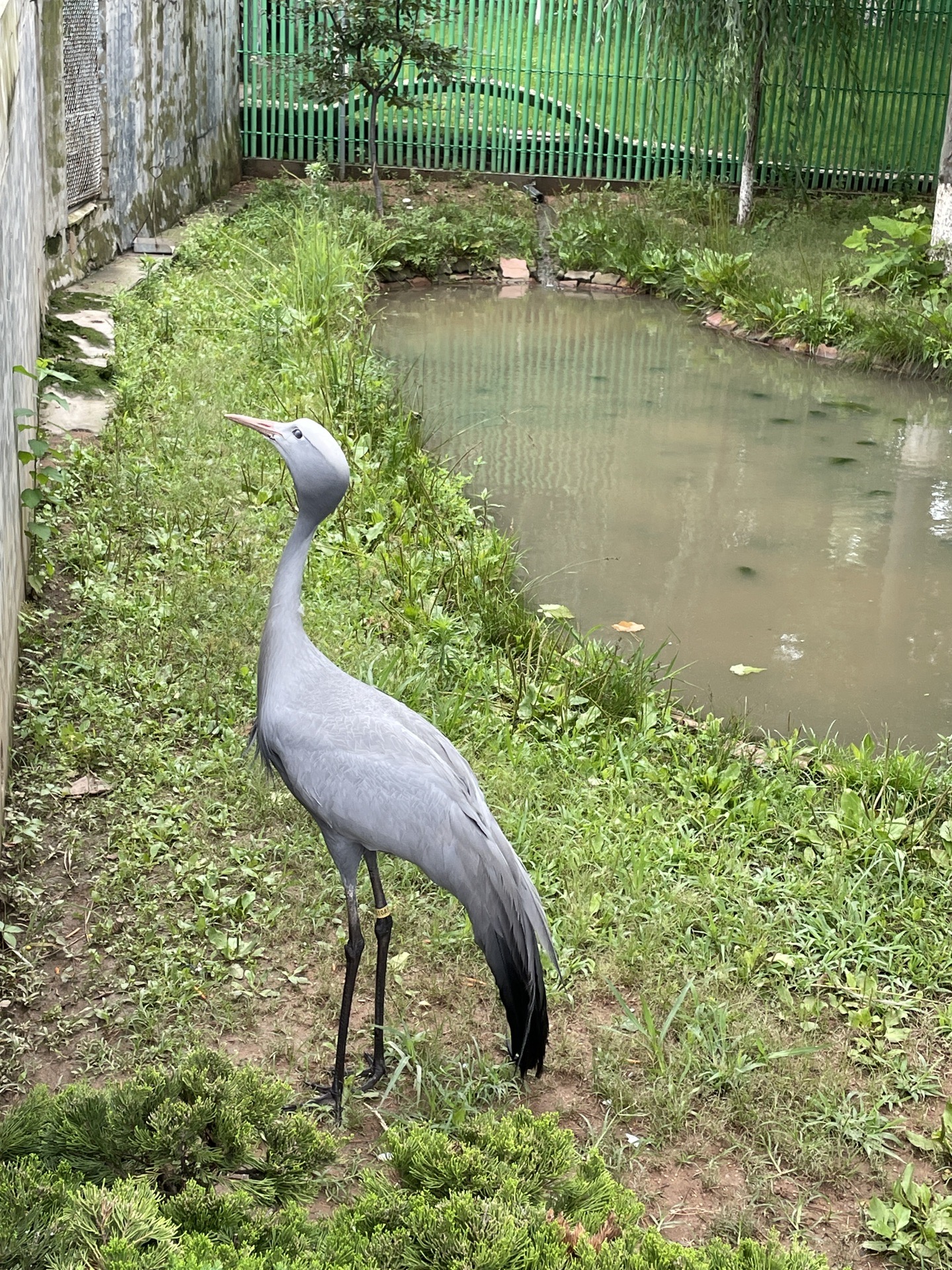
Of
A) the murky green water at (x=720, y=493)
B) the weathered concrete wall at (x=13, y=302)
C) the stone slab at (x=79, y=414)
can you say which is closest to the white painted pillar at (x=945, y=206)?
the murky green water at (x=720, y=493)

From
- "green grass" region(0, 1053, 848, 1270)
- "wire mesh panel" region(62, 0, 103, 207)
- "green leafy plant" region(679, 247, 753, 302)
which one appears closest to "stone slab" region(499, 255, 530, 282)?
"green leafy plant" region(679, 247, 753, 302)

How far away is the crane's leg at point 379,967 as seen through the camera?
8.92ft

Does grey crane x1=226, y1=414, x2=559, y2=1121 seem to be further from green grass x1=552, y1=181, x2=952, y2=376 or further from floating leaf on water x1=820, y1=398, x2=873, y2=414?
green grass x1=552, y1=181, x2=952, y2=376

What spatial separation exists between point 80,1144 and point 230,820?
182cm

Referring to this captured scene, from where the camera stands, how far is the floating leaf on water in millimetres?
8500

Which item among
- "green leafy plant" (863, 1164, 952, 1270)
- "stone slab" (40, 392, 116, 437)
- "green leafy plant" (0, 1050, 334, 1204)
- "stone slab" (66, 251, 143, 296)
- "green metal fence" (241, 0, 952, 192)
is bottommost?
"green leafy plant" (863, 1164, 952, 1270)

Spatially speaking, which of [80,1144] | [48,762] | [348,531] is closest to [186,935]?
[48,762]

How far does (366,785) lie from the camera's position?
2.49m

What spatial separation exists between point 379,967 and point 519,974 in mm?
379

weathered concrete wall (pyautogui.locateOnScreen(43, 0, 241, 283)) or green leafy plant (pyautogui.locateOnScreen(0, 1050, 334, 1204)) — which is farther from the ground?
weathered concrete wall (pyautogui.locateOnScreen(43, 0, 241, 283))

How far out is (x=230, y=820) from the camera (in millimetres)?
3545

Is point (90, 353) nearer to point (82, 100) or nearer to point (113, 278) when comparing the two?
point (113, 278)

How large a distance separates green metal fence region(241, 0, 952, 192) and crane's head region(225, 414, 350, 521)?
467 inches

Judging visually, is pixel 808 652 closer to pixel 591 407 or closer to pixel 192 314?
pixel 591 407
